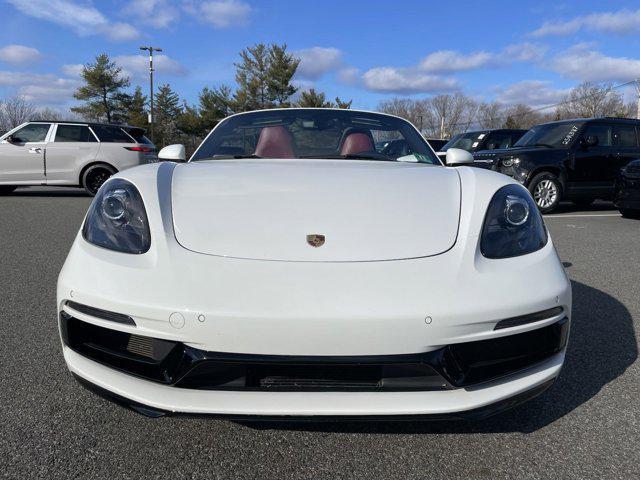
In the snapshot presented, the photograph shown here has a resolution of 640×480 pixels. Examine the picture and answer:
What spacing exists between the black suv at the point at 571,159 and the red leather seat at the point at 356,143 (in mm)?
6624

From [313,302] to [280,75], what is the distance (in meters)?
45.6

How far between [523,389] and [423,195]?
0.80 meters

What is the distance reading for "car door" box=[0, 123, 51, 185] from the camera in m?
10.4

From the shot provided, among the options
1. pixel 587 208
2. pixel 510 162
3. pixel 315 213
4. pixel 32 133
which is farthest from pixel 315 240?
pixel 32 133

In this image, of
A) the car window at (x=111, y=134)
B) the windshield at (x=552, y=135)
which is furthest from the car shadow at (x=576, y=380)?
the car window at (x=111, y=134)

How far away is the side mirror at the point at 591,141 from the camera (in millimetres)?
9344

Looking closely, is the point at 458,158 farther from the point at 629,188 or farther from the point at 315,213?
the point at 629,188

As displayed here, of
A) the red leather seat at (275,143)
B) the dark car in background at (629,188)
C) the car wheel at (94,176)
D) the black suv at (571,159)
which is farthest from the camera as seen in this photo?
the car wheel at (94,176)

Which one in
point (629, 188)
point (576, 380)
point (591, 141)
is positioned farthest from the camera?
point (591, 141)

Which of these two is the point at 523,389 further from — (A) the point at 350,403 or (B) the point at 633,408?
(B) the point at 633,408

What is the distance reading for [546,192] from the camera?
919cm

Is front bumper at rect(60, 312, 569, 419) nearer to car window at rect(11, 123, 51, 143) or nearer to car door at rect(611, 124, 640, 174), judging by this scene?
car door at rect(611, 124, 640, 174)

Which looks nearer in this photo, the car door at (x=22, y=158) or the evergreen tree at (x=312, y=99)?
the car door at (x=22, y=158)

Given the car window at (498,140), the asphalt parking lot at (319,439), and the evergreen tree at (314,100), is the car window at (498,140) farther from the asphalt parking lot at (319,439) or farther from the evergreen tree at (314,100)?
the evergreen tree at (314,100)
